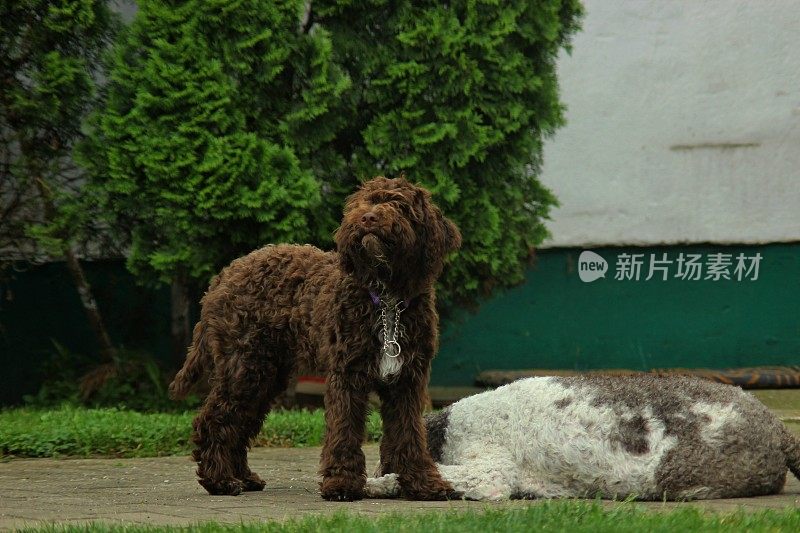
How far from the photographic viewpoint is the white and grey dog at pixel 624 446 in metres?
6.33

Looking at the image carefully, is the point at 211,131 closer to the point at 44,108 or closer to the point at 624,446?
the point at 44,108

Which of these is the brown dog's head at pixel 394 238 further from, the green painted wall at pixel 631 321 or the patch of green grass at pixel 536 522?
the green painted wall at pixel 631 321

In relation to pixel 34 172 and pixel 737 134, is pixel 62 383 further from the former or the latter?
pixel 737 134

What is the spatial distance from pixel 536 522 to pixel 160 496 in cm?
266

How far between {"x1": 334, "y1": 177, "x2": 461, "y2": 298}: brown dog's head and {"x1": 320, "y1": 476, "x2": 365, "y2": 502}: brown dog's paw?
3.37 feet

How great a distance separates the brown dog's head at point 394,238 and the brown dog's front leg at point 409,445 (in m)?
0.57

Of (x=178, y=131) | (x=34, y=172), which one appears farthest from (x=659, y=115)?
(x=34, y=172)

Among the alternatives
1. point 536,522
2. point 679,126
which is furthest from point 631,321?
point 536,522

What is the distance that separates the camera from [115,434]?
9.36 metres

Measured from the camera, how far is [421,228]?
637 cm

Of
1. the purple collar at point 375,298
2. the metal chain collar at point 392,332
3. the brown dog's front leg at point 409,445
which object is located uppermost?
the purple collar at point 375,298

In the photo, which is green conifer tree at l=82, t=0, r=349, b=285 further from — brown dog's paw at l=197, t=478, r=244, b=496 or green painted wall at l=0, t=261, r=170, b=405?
brown dog's paw at l=197, t=478, r=244, b=496

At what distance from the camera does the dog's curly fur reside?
20.7 feet

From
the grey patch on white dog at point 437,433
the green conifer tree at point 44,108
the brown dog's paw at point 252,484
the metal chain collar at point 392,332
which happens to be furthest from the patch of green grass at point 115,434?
the metal chain collar at point 392,332
